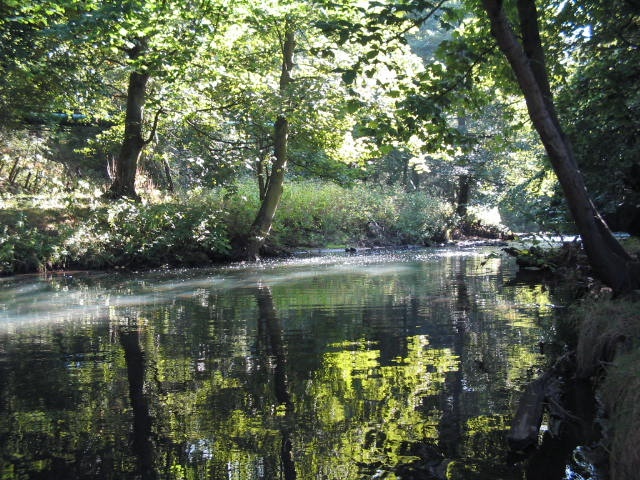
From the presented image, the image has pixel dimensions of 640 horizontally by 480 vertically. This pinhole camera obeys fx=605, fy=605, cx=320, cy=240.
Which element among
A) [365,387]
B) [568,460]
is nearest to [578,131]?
[365,387]

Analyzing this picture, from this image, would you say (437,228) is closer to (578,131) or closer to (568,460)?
(578,131)

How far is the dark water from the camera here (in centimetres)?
418

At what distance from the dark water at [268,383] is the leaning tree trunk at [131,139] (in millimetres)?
8390

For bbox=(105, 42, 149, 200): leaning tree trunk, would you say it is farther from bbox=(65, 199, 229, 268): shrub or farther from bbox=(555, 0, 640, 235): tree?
bbox=(555, 0, 640, 235): tree

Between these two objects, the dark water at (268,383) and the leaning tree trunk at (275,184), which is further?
the leaning tree trunk at (275,184)

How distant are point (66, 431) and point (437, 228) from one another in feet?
85.8

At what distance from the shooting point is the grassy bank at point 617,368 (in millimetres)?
3426

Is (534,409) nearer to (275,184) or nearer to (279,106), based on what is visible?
(279,106)

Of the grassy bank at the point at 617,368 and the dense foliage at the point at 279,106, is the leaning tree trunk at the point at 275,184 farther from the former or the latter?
the grassy bank at the point at 617,368

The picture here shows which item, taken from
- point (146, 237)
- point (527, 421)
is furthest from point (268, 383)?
point (146, 237)

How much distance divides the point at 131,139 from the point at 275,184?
4949 mm

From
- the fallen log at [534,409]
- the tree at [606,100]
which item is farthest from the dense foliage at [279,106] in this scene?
the fallen log at [534,409]

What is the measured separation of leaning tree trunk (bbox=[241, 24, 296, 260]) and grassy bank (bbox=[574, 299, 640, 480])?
14.5 meters

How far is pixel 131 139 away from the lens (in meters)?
19.6
